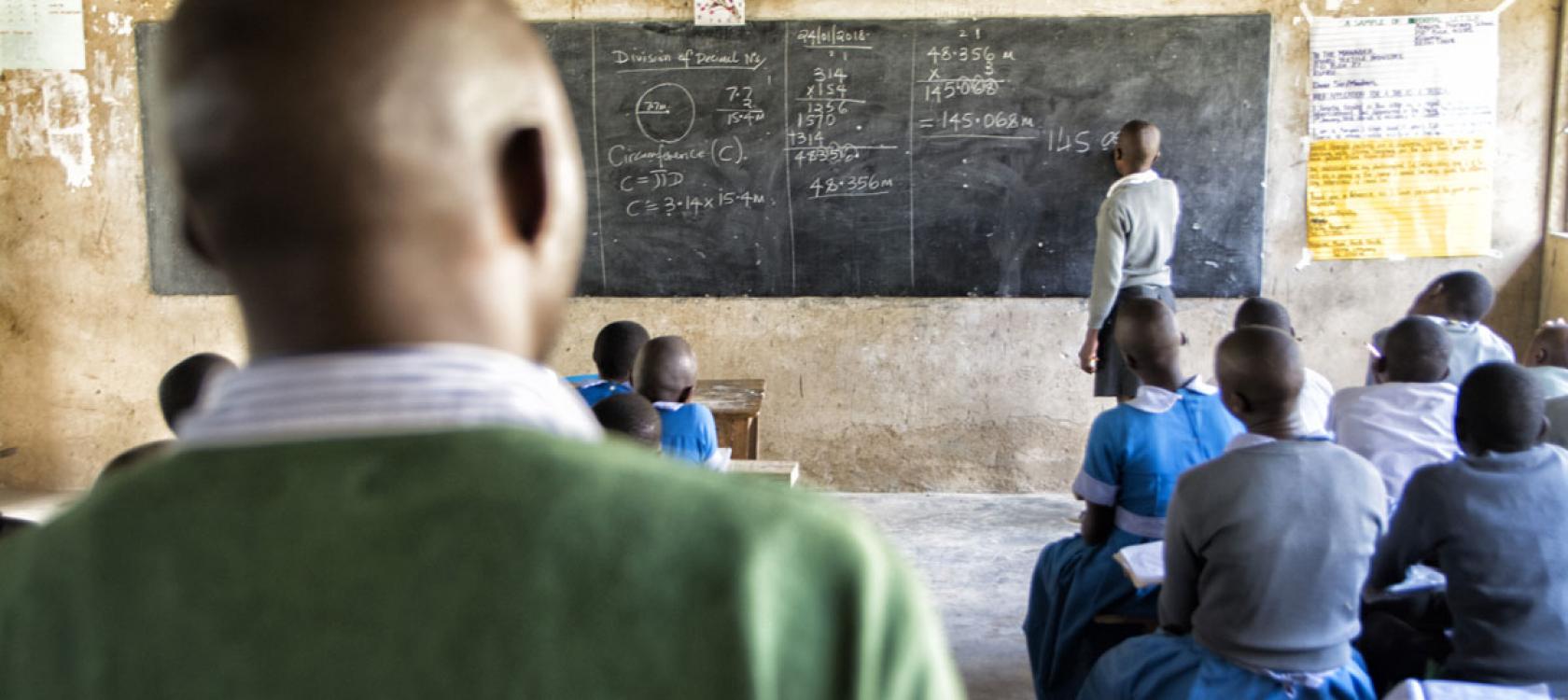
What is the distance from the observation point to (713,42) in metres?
5.09

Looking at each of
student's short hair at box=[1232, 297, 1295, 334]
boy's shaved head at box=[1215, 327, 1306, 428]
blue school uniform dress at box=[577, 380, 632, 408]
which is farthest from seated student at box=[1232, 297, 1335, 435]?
blue school uniform dress at box=[577, 380, 632, 408]

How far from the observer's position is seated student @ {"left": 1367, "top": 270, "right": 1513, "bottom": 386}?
3422mm

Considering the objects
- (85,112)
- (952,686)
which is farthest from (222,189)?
(85,112)

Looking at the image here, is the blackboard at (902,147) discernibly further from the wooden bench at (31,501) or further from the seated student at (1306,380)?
the wooden bench at (31,501)

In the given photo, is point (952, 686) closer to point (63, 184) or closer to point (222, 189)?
point (222, 189)

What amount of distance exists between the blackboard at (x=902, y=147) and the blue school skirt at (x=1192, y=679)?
3.03 meters

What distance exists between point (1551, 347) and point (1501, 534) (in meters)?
1.62

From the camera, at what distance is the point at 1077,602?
2.72 metres

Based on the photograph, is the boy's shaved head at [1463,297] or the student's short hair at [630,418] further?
the boy's shaved head at [1463,297]

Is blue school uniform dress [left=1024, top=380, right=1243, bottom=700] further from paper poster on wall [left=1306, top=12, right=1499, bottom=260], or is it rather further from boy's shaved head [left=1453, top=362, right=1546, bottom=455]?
paper poster on wall [left=1306, top=12, right=1499, bottom=260]

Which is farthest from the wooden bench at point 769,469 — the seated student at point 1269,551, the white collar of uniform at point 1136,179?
the white collar of uniform at point 1136,179

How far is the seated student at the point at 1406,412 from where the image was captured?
9.00ft

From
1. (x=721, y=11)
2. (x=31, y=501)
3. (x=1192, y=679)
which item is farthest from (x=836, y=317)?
(x=31, y=501)

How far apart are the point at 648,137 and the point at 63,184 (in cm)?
260
